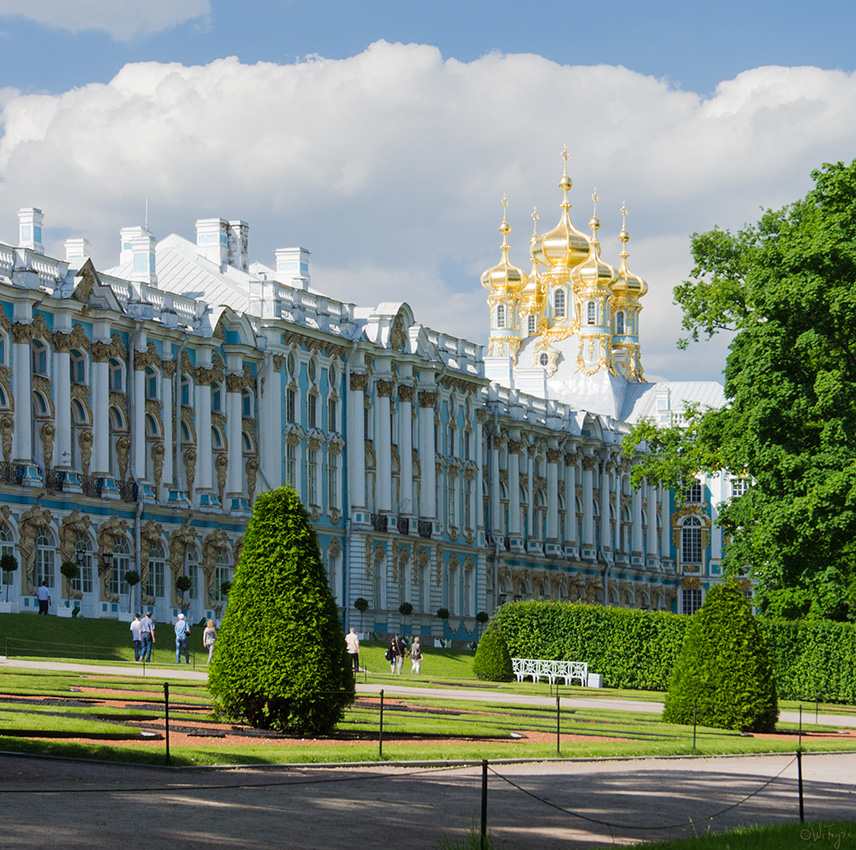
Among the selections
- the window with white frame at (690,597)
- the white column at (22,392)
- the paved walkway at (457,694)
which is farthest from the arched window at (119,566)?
the window with white frame at (690,597)

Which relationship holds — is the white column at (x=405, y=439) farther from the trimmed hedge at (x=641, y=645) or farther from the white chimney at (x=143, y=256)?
the trimmed hedge at (x=641, y=645)

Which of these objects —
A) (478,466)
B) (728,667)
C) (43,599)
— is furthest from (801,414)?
(478,466)

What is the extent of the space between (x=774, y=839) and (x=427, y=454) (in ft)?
193

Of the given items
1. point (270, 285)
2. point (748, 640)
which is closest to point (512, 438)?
point (270, 285)

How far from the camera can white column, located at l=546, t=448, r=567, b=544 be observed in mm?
90500

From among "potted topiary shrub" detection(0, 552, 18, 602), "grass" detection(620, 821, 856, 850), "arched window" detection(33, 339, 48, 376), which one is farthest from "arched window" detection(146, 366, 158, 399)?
"grass" detection(620, 821, 856, 850)

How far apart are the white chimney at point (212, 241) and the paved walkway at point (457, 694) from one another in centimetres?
3016

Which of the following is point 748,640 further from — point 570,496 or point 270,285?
point 570,496

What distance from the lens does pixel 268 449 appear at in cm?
6384

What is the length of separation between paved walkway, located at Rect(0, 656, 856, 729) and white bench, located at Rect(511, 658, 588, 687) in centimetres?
864

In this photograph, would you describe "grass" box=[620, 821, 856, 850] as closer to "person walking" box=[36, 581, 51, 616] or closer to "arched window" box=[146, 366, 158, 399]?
"person walking" box=[36, 581, 51, 616]

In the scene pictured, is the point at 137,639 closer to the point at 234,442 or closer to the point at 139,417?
the point at 139,417

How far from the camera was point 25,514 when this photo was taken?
2021 inches

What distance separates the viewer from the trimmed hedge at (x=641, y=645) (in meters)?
46.8
